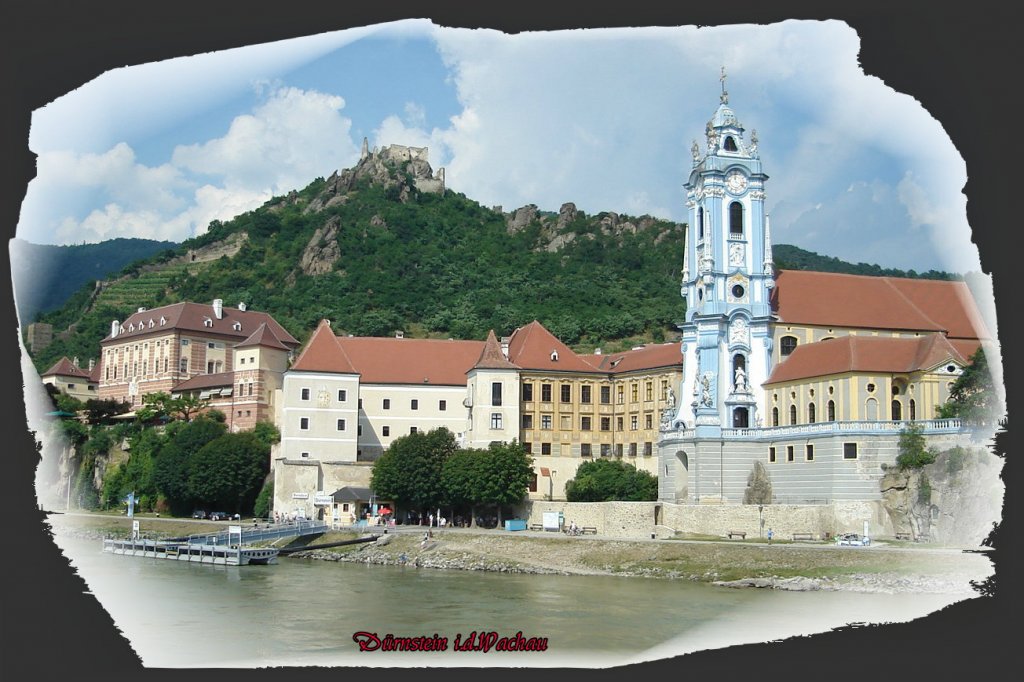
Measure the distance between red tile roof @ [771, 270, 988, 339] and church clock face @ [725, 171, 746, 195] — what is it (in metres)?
5.17

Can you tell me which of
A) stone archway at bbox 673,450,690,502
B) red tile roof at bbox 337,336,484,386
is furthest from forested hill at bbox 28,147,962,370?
stone archway at bbox 673,450,690,502

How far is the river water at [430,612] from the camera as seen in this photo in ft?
57.3

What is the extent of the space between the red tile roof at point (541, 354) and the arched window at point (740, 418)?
15790 mm

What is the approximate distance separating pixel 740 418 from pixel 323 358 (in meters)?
25.5

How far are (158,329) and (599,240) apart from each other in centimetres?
5587

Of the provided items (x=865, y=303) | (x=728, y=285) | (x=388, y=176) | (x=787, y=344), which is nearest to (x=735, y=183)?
(x=728, y=285)

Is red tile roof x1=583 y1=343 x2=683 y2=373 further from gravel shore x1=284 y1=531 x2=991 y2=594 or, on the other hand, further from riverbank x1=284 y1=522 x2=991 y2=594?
gravel shore x1=284 y1=531 x2=991 y2=594

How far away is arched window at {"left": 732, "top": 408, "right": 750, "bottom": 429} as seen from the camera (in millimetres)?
53188

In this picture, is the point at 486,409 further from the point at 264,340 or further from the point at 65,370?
the point at 65,370

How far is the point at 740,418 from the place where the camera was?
2105 inches

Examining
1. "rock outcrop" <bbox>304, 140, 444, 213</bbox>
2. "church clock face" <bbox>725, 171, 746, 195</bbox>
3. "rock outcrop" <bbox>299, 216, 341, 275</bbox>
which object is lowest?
"church clock face" <bbox>725, 171, 746, 195</bbox>

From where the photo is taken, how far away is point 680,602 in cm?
3344

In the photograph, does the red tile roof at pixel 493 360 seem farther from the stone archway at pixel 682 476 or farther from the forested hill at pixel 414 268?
the forested hill at pixel 414 268

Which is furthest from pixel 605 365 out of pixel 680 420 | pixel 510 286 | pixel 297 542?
pixel 510 286
